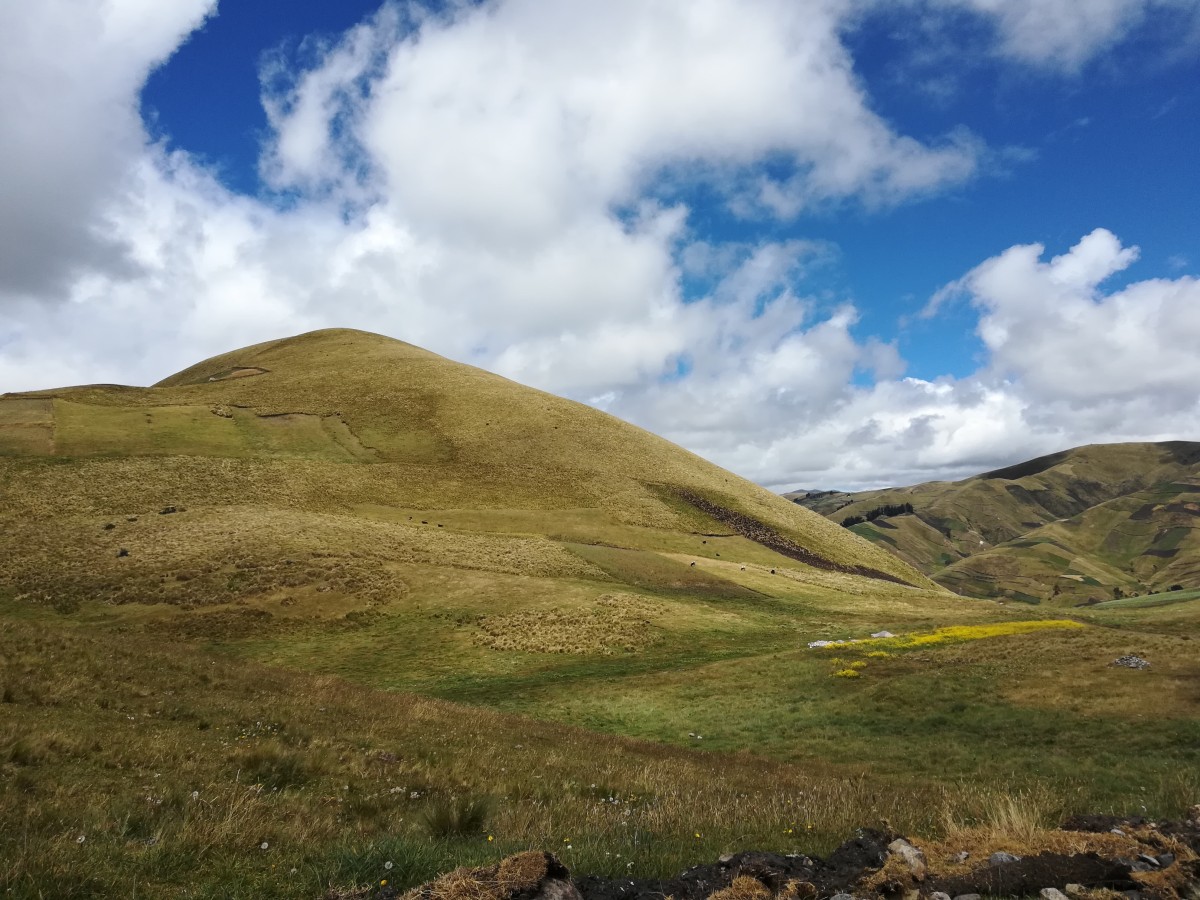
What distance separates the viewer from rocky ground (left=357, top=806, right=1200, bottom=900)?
5.57m

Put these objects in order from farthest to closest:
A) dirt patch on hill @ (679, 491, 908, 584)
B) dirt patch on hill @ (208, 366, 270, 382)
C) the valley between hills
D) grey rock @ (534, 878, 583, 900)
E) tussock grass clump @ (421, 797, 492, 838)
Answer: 1. dirt patch on hill @ (208, 366, 270, 382)
2. dirt patch on hill @ (679, 491, 908, 584)
3. tussock grass clump @ (421, 797, 492, 838)
4. the valley between hills
5. grey rock @ (534, 878, 583, 900)

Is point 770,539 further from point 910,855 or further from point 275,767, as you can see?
point 910,855

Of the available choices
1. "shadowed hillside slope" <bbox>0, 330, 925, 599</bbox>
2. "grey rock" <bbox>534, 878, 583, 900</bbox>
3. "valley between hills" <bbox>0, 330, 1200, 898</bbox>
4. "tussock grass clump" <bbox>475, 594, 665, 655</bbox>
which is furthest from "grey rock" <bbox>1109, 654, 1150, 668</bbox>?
"shadowed hillside slope" <bbox>0, 330, 925, 599</bbox>

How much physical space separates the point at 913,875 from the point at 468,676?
32575 millimetres

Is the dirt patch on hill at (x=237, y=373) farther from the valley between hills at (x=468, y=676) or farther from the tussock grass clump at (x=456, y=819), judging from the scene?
the tussock grass clump at (x=456, y=819)

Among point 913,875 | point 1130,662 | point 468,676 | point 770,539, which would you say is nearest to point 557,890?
point 913,875

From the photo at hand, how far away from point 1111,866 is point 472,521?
2854 inches

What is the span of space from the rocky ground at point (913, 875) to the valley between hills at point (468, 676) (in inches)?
23.8

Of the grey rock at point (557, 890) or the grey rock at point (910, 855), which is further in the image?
the grey rock at point (910, 855)

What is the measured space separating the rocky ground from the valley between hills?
0.60 meters

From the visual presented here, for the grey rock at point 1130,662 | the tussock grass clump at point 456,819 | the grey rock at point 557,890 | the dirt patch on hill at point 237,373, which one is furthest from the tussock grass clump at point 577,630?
the dirt patch on hill at point 237,373

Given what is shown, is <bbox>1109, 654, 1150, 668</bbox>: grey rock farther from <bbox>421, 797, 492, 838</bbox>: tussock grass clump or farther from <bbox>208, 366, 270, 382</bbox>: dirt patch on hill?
<bbox>208, 366, 270, 382</bbox>: dirt patch on hill

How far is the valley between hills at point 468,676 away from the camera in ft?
27.0

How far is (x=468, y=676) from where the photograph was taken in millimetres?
35812
